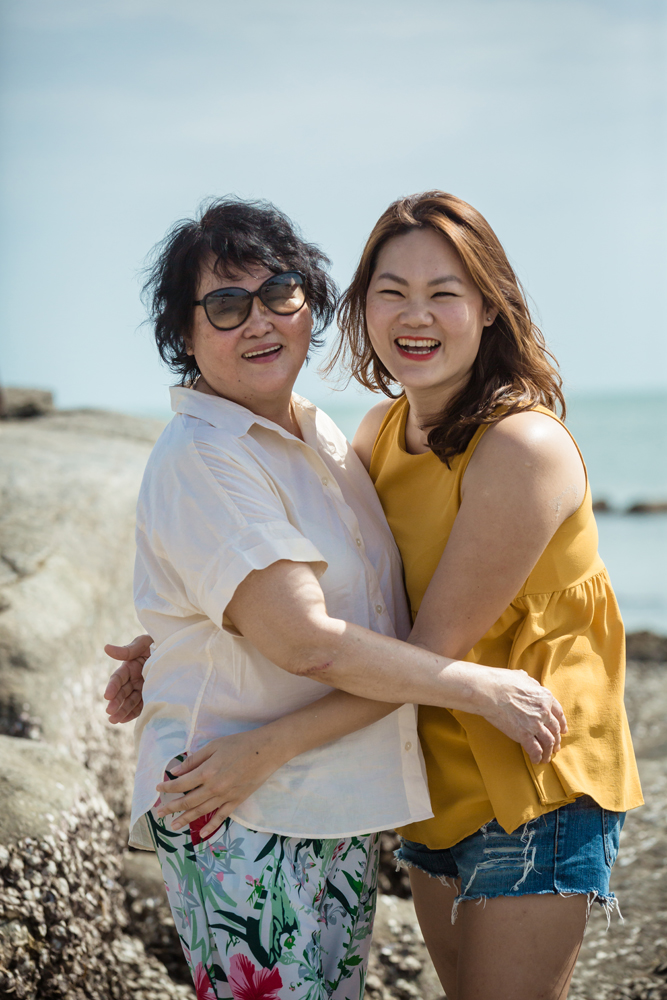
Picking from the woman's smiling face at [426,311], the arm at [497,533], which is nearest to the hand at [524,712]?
the arm at [497,533]

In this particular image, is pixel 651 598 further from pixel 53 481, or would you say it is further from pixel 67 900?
pixel 67 900

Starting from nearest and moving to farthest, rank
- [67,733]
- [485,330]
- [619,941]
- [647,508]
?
1. [485,330]
2. [619,941]
3. [67,733]
4. [647,508]

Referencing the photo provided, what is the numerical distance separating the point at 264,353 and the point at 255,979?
154 centimetres

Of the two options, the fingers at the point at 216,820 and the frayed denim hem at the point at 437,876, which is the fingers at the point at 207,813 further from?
the frayed denim hem at the point at 437,876

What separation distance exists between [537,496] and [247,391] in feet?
2.65

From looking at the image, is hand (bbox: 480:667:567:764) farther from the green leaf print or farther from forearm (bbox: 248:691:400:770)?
the green leaf print

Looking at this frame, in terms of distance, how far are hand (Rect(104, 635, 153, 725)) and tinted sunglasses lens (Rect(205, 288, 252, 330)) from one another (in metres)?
0.98

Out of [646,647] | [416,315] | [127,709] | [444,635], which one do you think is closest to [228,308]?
[416,315]

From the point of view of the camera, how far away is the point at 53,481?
4.55 metres

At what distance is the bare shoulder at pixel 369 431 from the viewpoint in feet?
9.52

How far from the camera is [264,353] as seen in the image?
2.33 metres

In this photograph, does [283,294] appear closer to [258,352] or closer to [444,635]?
[258,352]

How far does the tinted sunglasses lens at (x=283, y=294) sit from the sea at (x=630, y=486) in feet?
4.21

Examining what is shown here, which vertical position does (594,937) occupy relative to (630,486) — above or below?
above
